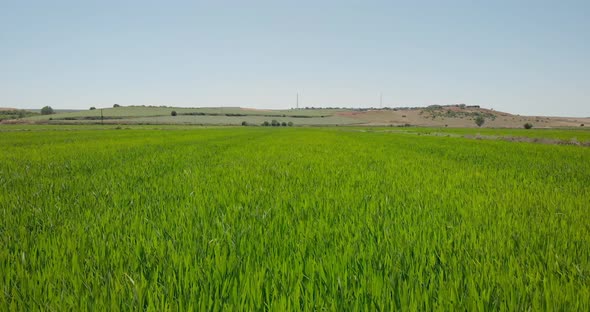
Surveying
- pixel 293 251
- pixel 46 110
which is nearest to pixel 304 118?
pixel 46 110

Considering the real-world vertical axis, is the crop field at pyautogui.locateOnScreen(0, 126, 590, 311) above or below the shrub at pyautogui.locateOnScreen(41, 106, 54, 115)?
below

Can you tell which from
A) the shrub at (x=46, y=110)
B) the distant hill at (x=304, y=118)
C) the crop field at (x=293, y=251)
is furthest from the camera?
the shrub at (x=46, y=110)

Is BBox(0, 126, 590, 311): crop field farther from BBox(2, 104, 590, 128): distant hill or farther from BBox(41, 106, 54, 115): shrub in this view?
BBox(41, 106, 54, 115): shrub

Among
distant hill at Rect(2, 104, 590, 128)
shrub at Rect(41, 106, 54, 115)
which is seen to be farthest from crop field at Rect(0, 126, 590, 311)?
shrub at Rect(41, 106, 54, 115)

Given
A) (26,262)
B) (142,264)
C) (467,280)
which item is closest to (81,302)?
(142,264)

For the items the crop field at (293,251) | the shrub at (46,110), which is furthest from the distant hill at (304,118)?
the crop field at (293,251)

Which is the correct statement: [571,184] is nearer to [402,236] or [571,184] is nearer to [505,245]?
[505,245]

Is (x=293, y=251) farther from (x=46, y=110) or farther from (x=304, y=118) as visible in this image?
(x=46, y=110)

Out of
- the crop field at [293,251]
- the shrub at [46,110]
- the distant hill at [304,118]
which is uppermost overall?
the shrub at [46,110]

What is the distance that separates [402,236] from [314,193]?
209cm

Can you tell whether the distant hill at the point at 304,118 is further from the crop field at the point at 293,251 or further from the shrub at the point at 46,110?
the crop field at the point at 293,251

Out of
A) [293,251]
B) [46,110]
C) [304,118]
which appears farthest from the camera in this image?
[46,110]

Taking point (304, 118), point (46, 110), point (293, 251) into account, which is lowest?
point (293, 251)

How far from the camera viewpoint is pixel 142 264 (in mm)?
2207
